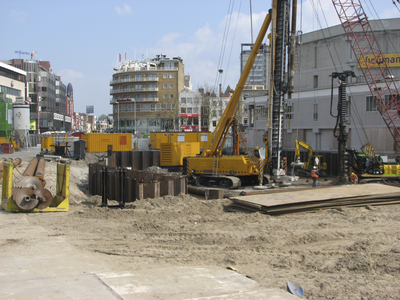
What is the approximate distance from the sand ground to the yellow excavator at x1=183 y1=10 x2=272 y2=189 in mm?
8172

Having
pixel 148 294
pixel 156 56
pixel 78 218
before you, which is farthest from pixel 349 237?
pixel 156 56

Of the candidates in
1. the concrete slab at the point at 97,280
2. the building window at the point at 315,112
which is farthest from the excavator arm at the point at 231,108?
the building window at the point at 315,112

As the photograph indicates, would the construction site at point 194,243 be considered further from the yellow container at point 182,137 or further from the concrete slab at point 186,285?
the yellow container at point 182,137

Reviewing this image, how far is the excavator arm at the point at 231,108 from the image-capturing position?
19.7 meters

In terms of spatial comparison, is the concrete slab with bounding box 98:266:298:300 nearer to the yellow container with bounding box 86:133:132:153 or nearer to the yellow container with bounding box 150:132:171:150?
the yellow container with bounding box 86:133:132:153

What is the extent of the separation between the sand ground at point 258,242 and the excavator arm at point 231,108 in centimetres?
937

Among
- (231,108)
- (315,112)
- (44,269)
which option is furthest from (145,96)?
(44,269)

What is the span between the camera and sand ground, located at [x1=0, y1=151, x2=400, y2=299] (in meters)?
6.34

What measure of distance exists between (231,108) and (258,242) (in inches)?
520

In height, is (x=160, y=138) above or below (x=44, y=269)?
above

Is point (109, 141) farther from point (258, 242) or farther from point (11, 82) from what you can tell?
point (11, 82)

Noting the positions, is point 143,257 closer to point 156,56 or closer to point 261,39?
point 261,39

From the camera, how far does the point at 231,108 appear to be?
20797 mm

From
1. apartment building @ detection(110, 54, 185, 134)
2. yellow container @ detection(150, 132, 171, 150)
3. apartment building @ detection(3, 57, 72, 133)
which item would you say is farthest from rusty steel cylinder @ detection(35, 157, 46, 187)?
apartment building @ detection(3, 57, 72, 133)
